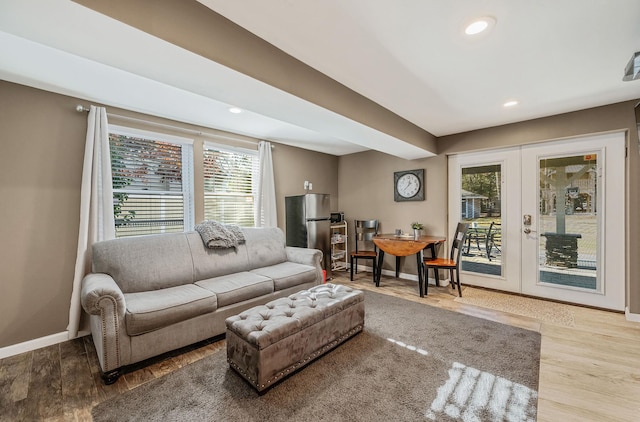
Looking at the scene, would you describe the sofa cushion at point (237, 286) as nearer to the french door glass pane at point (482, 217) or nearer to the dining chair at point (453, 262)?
the dining chair at point (453, 262)

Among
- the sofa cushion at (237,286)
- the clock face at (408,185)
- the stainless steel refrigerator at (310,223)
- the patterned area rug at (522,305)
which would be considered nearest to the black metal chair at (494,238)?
the patterned area rug at (522,305)

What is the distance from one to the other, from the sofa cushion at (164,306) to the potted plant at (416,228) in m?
2.83

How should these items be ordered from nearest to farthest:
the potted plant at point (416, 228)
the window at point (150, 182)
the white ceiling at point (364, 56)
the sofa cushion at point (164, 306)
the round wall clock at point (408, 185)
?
the white ceiling at point (364, 56) < the sofa cushion at point (164, 306) < the window at point (150, 182) < the potted plant at point (416, 228) < the round wall clock at point (408, 185)

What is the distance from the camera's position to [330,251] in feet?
14.8

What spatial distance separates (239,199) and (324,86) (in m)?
2.30

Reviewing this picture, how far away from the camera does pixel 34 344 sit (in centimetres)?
232

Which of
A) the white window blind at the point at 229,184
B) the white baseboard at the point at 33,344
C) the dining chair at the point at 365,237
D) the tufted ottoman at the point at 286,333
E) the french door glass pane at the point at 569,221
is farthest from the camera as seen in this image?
the dining chair at the point at 365,237

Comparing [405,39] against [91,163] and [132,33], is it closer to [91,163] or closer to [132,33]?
[132,33]

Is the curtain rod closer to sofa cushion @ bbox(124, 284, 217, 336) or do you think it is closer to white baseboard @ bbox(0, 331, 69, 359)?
sofa cushion @ bbox(124, 284, 217, 336)

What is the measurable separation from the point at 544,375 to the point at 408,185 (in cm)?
303

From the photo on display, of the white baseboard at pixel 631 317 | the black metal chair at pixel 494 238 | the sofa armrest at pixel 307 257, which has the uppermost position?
the black metal chair at pixel 494 238

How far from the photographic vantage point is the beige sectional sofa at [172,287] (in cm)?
189

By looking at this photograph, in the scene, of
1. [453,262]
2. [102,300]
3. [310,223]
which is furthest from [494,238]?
[102,300]

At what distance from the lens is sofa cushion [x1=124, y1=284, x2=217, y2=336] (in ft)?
6.41
